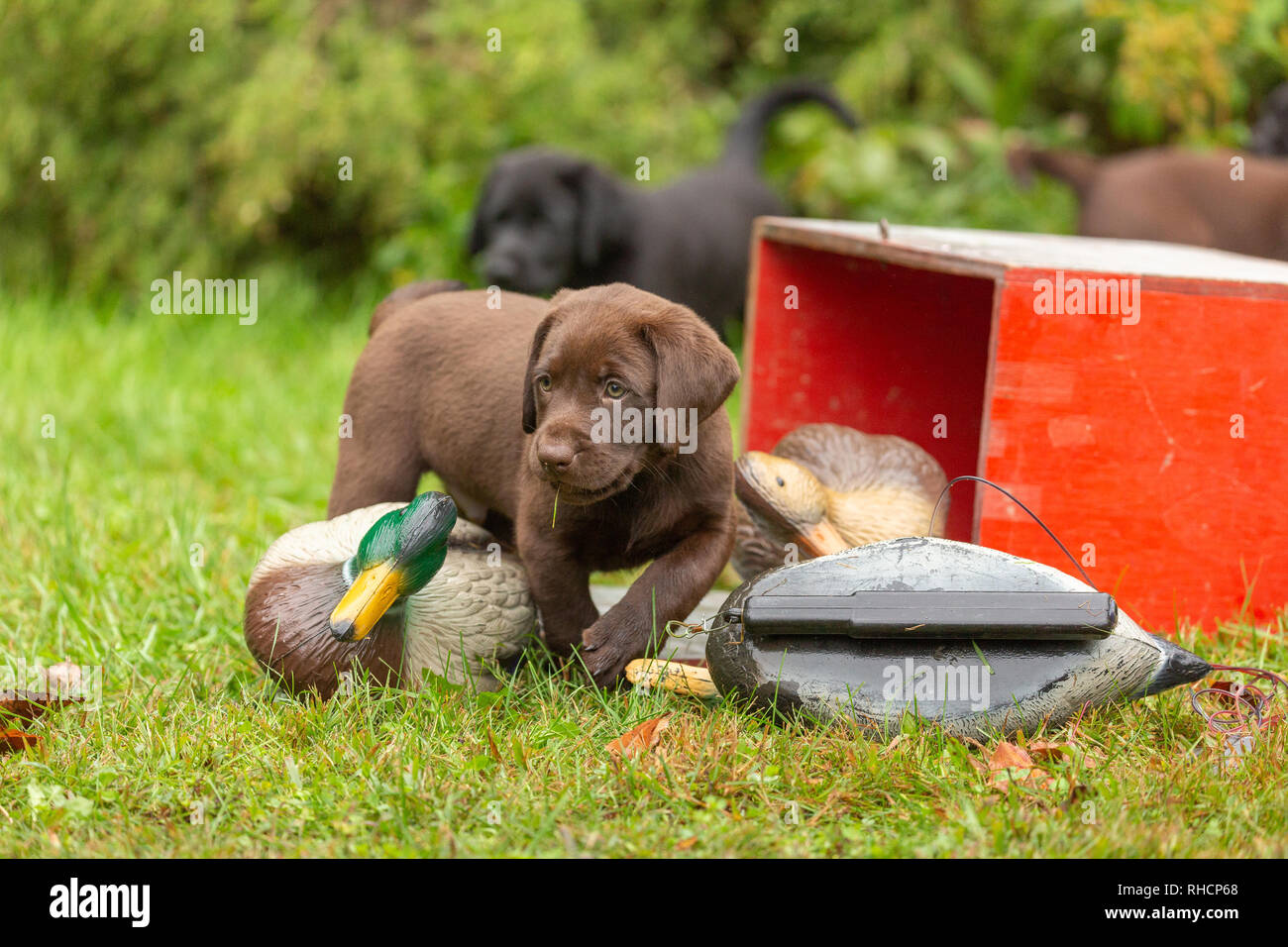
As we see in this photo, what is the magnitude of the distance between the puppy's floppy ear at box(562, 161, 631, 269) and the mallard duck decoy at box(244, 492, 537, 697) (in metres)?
2.22

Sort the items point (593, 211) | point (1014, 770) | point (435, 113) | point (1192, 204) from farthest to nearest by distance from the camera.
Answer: point (435, 113) < point (1192, 204) < point (593, 211) < point (1014, 770)

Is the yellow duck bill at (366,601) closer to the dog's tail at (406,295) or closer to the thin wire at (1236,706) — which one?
the dog's tail at (406,295)

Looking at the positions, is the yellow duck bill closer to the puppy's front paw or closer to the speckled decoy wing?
the speckled decoy wing

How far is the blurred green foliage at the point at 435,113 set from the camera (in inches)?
235

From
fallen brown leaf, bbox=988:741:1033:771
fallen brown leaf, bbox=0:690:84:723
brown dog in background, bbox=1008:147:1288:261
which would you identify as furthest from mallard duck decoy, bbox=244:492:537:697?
brown dog in background, bbox=1008:147:1288:261

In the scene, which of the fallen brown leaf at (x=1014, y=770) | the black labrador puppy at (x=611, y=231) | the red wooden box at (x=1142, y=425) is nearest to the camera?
the fallen brown leaf at (x=1014, y=770)

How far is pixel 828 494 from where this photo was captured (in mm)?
2730

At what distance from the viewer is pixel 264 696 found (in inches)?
90.4

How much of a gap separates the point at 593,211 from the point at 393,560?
8.38ft

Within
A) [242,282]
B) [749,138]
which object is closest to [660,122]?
[749,138]

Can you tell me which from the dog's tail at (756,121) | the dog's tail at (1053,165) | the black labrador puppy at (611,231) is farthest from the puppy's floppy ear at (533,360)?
the dog's tail at (1053,165)

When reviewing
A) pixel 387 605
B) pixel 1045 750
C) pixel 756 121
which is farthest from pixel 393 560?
pixel 756 121

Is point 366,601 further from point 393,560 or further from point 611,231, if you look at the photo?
point 611,231

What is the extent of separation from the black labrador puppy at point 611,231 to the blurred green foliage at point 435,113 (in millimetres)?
1351
